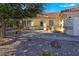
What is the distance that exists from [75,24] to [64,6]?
434 millimetres

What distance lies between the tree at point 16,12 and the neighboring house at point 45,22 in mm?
114

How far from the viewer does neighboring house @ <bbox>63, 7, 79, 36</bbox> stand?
13.0m

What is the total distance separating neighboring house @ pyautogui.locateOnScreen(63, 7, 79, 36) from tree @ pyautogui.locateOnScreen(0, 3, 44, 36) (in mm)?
552

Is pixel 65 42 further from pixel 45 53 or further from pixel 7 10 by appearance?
pixel 7 10

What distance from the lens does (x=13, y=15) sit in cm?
1310

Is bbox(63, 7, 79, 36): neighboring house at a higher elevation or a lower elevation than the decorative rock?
higher

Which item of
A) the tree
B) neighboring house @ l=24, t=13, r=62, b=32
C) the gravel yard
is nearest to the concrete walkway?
the gravel yard

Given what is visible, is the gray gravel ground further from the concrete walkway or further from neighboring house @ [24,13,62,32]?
neighboring house @ [24,13,62,32]

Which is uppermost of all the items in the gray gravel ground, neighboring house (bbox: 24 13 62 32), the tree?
the tree

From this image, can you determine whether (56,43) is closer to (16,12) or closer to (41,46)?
(41,46)

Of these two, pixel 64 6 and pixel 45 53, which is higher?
pixel 64 6

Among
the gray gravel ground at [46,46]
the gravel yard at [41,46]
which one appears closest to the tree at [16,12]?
the gravel yard at [41,46]

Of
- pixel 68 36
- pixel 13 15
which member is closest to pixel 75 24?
pixel 68 36

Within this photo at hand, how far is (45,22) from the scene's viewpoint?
43.0 ft
